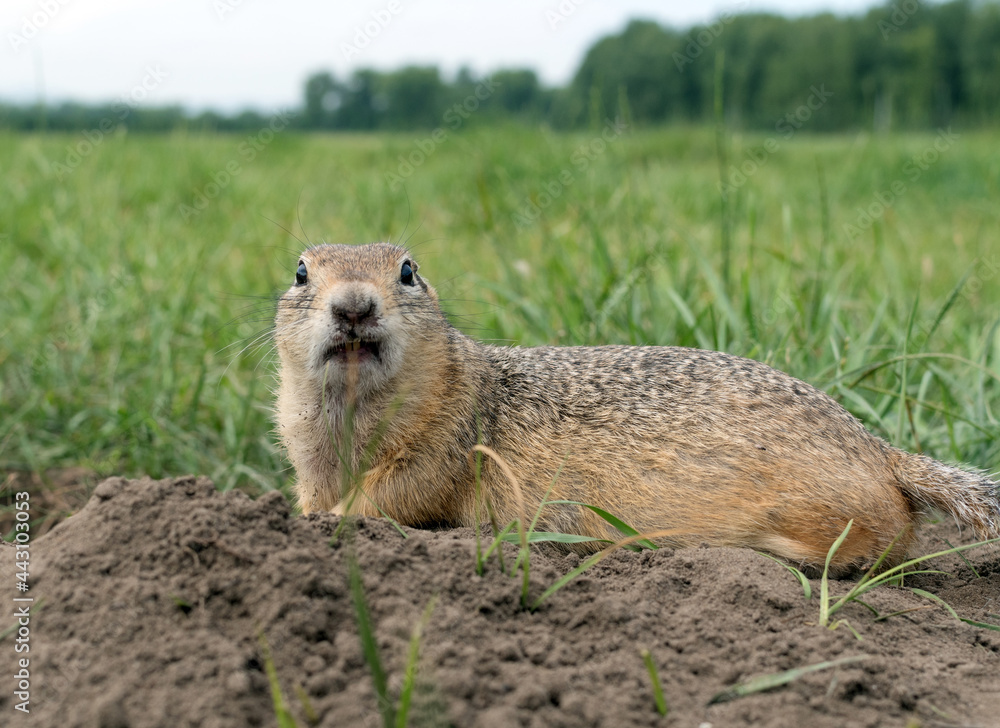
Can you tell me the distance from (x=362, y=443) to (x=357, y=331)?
0.53m

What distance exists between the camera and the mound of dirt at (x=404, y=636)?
174 cm

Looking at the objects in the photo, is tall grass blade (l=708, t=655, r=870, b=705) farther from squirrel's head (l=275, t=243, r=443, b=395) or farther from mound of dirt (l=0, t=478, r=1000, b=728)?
squirrel's head (l=275, t=243, r=443, b=395)

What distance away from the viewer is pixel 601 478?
305 centimetres

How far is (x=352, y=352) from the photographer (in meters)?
3.01

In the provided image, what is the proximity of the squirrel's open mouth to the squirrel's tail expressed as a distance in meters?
2.02

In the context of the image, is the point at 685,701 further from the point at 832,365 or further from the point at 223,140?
the point at 223,140

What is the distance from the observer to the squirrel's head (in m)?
2.87
